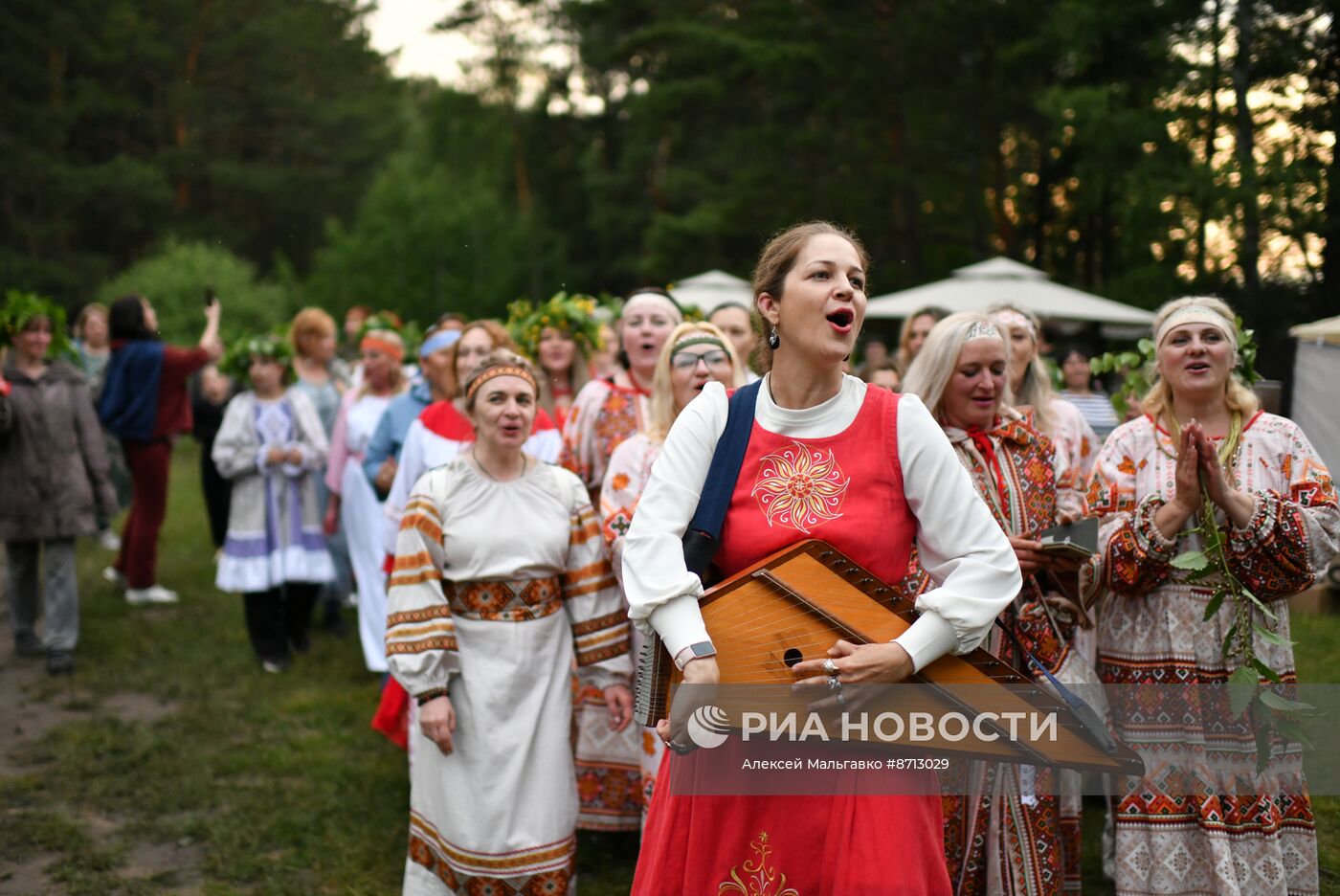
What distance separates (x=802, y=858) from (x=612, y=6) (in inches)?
1136

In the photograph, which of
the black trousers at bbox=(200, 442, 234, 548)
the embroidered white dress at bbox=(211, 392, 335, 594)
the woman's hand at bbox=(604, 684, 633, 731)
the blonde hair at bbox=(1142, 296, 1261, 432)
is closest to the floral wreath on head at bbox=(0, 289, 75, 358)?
the embroidered white dress at bbox=(211, 392, 335, 594)

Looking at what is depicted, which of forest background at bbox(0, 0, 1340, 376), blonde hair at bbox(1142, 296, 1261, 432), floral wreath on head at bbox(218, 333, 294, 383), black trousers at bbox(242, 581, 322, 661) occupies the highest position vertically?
forest background at bbox(0, 0, 1340, 376)

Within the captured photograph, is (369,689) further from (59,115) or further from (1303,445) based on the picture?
(59,115)

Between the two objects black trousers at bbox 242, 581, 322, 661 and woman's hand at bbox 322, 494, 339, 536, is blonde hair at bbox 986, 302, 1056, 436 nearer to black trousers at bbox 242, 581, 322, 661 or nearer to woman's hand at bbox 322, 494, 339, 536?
woman's hand at bbox 322, 494, 339, 536

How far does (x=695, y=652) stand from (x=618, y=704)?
1.94 meters

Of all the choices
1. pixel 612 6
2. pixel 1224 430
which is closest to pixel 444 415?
pixel 1224 430

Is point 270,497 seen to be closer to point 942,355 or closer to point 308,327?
point 308,327

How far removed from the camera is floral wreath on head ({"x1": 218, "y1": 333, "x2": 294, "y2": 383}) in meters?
8.56

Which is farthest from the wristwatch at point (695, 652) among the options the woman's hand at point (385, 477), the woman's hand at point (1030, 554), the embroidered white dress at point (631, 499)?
the woman's hand at point (385, 477)

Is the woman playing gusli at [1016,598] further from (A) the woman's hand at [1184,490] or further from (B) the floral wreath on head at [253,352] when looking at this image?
(B) the floral wreath on head at [253,352]

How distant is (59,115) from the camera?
96.6 ft

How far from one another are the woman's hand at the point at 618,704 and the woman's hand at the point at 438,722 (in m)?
0.58

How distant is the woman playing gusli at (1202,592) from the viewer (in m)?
3.94

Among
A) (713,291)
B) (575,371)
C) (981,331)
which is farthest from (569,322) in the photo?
(713,291)
